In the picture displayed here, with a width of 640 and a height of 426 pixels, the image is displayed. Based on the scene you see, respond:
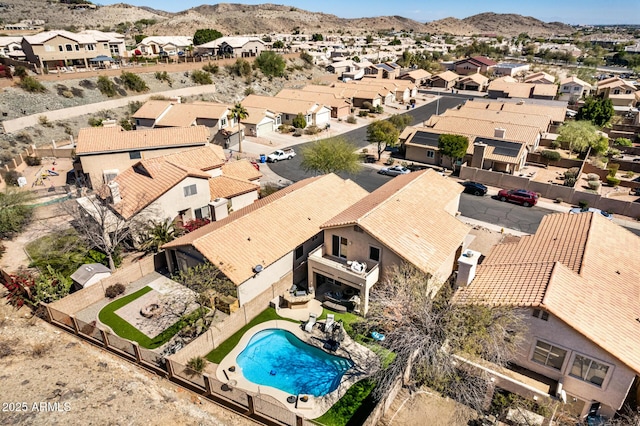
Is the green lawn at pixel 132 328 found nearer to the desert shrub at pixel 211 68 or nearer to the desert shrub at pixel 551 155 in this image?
the desert shrub at pixel 551 155

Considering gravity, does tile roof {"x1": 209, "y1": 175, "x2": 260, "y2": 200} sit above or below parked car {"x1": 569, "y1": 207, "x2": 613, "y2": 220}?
above

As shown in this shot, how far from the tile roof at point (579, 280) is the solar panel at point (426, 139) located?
94.7ft

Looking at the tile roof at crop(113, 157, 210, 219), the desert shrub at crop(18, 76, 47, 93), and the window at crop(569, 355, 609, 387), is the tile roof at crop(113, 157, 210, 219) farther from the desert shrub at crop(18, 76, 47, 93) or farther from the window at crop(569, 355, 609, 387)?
the desert shrub at crop(18, 76, 47, 93)

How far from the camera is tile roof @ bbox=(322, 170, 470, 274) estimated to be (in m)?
24.1

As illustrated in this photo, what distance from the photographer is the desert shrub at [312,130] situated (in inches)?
2687

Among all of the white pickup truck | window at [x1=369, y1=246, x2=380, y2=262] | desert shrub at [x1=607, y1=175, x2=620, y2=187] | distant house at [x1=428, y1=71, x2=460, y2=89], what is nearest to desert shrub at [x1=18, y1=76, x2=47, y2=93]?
the white pickup truck

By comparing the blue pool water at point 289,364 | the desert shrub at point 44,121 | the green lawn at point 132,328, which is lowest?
the blue pool water at point 289,364

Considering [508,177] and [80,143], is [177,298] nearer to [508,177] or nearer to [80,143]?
[80,143]

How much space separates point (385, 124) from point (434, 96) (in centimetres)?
5819

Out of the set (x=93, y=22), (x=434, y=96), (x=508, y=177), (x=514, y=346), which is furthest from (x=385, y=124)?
(x=93, y=22)

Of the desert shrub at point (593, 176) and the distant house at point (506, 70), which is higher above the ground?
the distant house at point (506, 70)

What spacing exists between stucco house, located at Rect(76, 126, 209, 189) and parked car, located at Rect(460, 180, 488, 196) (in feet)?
102

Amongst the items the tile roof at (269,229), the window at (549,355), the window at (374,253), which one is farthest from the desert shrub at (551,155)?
the window at (549,355)

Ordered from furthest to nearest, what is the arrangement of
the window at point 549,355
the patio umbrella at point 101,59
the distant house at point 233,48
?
the distant house at point 233,48 < the patio umbrella at point 101,59 < the window at point 549,355
